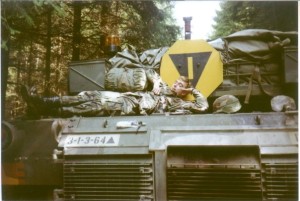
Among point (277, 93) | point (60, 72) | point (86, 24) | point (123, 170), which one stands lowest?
point (123, 170)

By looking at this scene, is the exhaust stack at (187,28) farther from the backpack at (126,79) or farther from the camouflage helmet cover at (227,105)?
the camouflage helmet cover at (227,105)

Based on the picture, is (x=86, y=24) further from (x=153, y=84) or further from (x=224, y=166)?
(x=224, y=166)

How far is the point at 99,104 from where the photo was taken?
14.3 ft

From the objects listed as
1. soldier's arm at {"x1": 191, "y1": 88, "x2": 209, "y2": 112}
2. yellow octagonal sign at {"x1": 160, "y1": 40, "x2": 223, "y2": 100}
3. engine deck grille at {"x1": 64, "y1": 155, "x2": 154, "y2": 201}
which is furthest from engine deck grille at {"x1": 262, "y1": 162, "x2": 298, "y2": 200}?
yellow octagonal sign at {"x1": 160, "y1": 40, "x2": 223, "y2": 100}

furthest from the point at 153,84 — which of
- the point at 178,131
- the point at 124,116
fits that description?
the point at 178,131

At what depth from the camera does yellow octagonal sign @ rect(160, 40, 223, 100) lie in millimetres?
5012

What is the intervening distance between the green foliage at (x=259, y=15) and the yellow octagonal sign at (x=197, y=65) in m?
1.12

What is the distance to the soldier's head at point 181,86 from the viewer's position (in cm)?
477

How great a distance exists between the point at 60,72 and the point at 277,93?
404cm

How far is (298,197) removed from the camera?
3143 millimetres

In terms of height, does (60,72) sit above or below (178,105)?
above

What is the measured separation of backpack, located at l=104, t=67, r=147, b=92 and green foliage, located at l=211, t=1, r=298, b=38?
2.01 metres

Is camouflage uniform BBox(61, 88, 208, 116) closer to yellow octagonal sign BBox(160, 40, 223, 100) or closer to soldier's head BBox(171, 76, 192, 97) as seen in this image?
soldier's head BBox(171, 76, 192, 97)

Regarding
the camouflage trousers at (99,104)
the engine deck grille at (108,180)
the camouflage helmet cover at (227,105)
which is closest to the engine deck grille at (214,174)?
the engine deck grille at (108,180)
